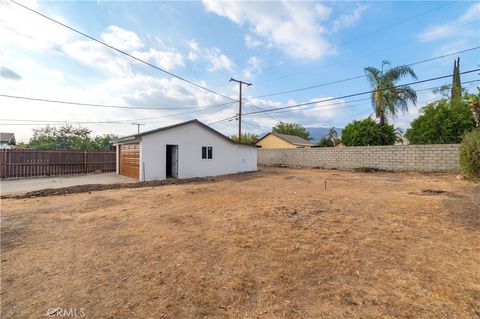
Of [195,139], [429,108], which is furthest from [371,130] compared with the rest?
[195,139]

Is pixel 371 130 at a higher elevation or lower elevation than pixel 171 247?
higher

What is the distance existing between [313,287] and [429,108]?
2185cm

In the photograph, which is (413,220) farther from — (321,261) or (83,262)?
(83,262)

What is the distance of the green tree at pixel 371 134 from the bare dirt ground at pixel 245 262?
15.7 meters

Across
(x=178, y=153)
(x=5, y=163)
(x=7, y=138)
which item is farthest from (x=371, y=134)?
(x=7, y=138)

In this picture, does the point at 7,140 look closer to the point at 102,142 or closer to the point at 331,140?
the point at 102,142

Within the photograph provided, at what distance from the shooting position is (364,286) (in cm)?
276


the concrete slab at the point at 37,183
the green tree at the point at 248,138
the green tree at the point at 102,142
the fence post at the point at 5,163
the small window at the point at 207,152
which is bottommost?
the concrete slab at the point at 37,183

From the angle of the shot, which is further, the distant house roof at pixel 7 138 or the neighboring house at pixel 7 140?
the distant house roof at pixel 7 138

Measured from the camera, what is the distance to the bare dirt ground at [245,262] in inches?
96.2

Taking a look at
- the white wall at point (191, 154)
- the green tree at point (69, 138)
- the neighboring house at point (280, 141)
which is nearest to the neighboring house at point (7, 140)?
the green tree at point (69, 138)

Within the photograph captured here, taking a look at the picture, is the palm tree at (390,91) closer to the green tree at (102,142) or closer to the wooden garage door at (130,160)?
the wooden garage door at (130,160)

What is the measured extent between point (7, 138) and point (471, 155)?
51.5m

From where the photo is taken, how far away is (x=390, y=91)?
19.1m
